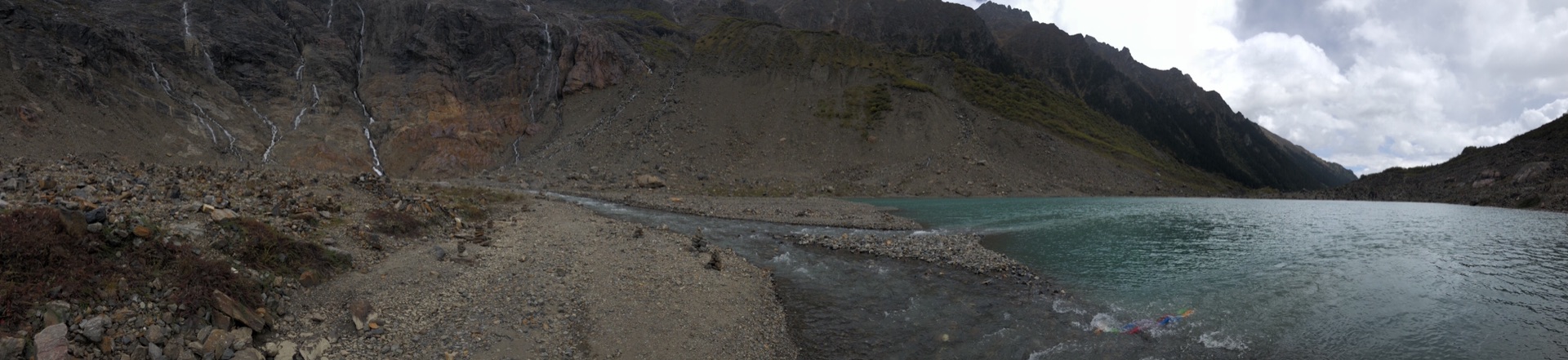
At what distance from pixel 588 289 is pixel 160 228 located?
7262 mm

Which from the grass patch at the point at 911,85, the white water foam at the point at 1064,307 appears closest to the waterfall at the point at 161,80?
the white water foam at the point at 1064,307

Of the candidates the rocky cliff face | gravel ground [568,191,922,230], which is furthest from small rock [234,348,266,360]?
the rocky cliff face

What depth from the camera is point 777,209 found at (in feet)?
133

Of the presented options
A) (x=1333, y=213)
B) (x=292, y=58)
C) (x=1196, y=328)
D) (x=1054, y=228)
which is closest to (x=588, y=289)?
(x=1196, y=328)

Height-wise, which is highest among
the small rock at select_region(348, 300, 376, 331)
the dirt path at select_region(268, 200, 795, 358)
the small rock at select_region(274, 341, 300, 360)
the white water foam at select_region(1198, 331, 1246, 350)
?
the white water foam at select_region(1198, 331, 1246, 350)

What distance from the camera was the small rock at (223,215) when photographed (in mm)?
11164

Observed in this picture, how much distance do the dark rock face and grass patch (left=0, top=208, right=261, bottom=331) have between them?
17074 cm

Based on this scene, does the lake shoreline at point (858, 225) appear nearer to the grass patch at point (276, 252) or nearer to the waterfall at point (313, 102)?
the grass patch at point (276, 252)

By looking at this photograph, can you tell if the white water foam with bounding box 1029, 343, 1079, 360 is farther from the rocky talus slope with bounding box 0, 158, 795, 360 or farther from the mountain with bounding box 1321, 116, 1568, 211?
the mountain with bounding box 1321, 116, 1568, 211

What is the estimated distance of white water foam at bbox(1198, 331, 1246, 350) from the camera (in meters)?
12.3

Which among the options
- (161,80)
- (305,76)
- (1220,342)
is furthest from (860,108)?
(161,80)

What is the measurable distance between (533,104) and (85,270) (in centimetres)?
7693

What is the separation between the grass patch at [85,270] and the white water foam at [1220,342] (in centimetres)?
1782

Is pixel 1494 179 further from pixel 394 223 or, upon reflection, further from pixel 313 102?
pixel 313 102
